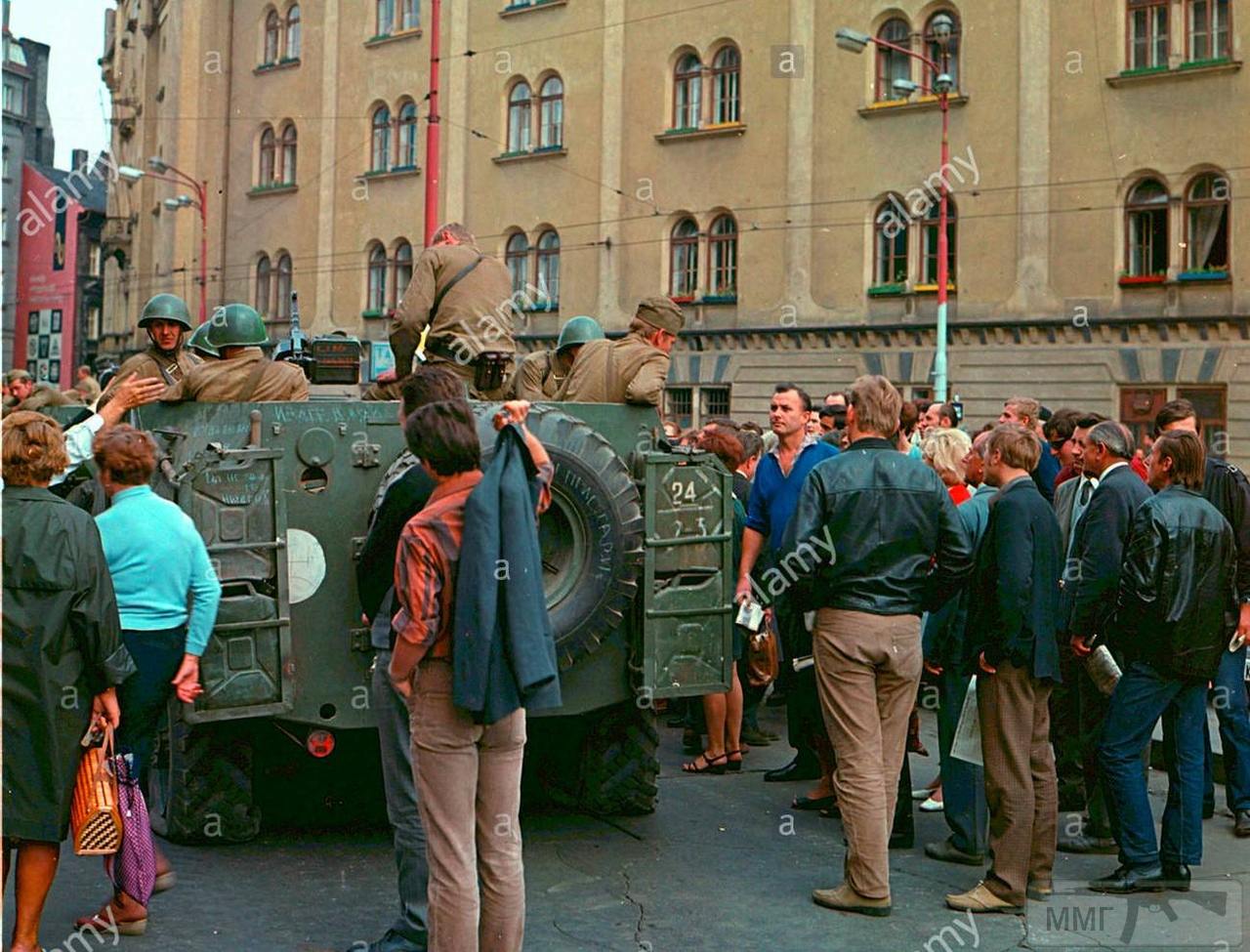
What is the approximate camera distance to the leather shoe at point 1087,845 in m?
7.91

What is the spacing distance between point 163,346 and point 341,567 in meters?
2.43

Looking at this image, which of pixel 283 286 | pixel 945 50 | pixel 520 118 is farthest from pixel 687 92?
pixel 283 286

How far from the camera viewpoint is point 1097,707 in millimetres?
8180

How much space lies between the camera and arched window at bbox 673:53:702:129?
34844 mm

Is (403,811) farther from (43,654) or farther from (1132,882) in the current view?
(1132,882)

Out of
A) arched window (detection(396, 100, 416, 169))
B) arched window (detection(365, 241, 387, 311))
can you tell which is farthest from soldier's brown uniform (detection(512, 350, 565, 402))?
arched window (detection(365, 241, 387, 311))

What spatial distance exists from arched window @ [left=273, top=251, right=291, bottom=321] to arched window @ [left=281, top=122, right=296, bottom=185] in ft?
6.55

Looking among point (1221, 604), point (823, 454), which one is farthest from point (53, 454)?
point (1221, 604)

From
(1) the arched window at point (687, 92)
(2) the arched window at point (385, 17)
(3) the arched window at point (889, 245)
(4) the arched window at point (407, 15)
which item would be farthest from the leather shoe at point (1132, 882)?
(2) the arched window at point (385, 17)

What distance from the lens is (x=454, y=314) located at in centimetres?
848

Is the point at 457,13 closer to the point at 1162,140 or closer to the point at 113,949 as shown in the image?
the point at 1162,140

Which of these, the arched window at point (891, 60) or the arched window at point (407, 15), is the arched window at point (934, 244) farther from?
the arched window at point (407, 15)

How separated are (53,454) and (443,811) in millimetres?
1904

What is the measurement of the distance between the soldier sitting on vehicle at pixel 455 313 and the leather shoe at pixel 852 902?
9.93 ft
